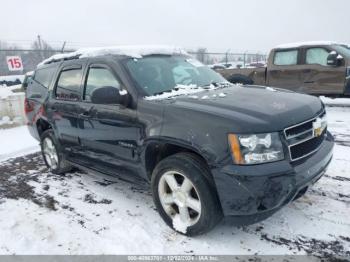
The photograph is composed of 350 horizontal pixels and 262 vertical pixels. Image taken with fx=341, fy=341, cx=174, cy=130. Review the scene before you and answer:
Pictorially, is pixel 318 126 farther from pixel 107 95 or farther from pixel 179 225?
pixel 107 95

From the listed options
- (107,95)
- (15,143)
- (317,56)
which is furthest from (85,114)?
(317,56)

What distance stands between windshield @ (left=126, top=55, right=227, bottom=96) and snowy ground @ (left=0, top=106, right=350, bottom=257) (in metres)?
1.18

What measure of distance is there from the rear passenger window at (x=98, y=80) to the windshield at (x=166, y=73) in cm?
25

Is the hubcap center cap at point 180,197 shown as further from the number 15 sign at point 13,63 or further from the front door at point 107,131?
the number 15 sign at point 13,63

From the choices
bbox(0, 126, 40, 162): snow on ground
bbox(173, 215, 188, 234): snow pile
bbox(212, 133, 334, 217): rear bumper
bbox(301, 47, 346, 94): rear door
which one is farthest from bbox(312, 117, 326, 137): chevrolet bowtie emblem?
bbox(301, 47, 346, 94): rear door

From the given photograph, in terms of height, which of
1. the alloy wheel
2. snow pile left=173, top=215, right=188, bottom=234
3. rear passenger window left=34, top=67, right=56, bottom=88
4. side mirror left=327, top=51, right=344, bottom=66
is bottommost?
snow pile left=173, top=215, right=188, bottom=234

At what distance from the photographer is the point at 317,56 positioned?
9.62 meters

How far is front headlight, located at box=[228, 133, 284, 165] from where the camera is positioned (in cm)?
282

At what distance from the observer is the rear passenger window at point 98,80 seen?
4.00 meters

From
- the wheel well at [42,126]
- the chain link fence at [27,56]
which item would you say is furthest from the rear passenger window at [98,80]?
the chain link fence at [27,56]

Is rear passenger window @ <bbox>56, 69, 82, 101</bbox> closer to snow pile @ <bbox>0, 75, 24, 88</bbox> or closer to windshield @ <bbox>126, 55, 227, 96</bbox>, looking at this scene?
windshield @ <bbox>126, 55, 227, 96</bbox>

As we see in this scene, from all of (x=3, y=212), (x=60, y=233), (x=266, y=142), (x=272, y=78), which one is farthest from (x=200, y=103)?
(x=272, y=78)

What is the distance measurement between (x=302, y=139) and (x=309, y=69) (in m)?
7.35

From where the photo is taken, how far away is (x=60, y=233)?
3.59m
